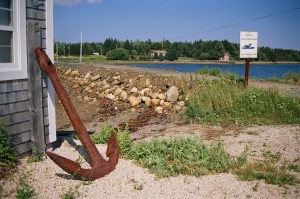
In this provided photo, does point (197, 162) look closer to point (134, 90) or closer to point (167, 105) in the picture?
point (167, 105)

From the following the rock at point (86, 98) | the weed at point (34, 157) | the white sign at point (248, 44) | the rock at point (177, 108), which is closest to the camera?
the weed at point (34, 157)

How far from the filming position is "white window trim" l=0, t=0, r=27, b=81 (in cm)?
419

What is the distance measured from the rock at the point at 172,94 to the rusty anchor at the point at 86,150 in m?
5.79

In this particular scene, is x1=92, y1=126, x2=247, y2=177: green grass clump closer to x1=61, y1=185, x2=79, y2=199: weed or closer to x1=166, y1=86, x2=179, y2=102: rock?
x1=61, y1=185, x2=79, y2=199: weed

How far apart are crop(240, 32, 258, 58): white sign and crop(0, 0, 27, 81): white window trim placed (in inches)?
302

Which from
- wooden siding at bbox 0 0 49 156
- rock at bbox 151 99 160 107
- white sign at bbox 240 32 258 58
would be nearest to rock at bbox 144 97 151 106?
rock at bbox 151 99 160 107

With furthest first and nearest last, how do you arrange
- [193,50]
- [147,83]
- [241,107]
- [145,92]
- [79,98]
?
[193,50]
[79,98]
[147,83]
[145,92]
[241,107]

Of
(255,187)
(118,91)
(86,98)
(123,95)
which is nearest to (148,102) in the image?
(123,95)

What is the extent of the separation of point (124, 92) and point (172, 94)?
2.02 m

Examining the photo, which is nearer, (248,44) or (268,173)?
(268,173)

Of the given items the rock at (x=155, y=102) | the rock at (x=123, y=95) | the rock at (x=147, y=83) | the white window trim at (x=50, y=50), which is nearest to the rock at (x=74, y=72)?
the rock at (x=123, y=95)

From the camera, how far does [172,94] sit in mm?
9891

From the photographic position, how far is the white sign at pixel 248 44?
1032 cm

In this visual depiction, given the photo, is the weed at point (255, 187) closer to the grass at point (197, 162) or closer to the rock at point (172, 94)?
the grass at point (197, 162)
